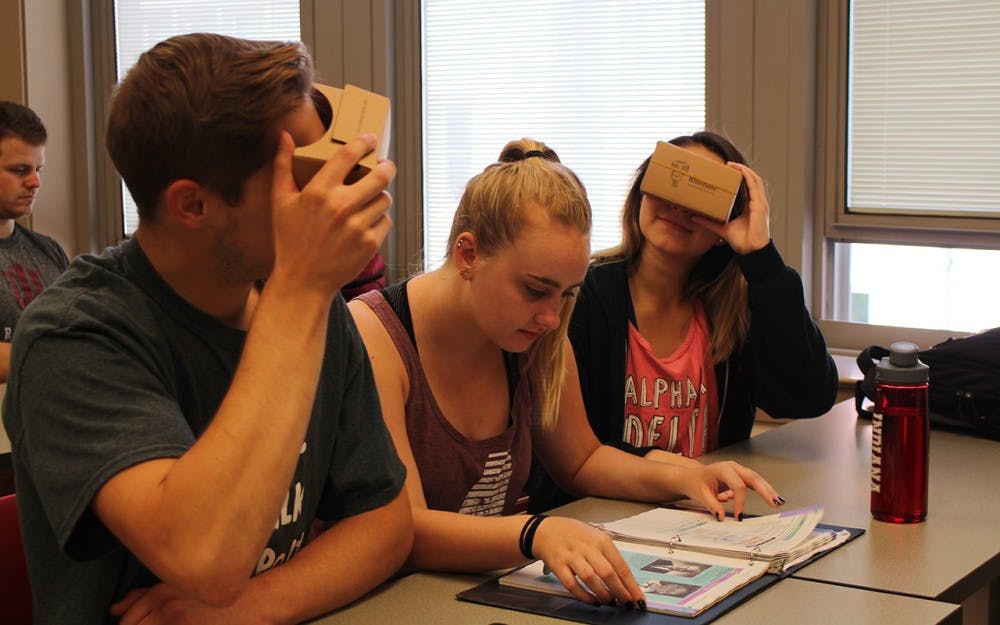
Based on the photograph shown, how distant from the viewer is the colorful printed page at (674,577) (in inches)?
53.6

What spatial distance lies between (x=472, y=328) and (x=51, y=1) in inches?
149

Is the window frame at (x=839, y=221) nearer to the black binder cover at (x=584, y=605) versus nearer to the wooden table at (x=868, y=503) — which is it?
the wooden table at (x=868, y=503)

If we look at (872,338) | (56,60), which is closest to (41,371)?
(872,338)

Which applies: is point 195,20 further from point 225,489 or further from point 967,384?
point 225,489

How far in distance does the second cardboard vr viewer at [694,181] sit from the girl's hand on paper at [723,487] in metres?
0.61

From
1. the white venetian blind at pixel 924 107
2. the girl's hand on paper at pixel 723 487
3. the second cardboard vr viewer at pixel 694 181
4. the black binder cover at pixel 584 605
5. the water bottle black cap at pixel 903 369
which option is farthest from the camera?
the white venetian blind at pixel 924 107

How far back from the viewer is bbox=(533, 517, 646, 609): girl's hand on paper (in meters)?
1.35

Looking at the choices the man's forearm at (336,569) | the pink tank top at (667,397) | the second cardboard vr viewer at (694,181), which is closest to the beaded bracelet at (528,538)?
the man's forearm at (336,569)

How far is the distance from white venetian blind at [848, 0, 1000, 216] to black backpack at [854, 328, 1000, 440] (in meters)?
1.06

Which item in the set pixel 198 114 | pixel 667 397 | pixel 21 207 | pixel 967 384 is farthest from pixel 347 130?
pixel 21 207

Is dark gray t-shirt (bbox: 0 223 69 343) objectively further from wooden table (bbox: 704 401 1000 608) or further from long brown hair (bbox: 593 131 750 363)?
wooden table (bbox: 704 401 1000 608)

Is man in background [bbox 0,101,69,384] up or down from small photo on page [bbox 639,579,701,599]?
up

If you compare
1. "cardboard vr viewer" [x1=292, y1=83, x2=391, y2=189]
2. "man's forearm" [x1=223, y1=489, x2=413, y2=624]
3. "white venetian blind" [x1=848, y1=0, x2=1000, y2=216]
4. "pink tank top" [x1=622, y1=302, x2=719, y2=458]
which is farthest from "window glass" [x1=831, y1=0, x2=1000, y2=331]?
"cardboard vr viewer" [x1=292, y1=83, x2=391, y2=189]

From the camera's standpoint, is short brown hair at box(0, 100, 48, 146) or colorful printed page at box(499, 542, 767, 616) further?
short brown hair at box(0, 100, 48, 146)
